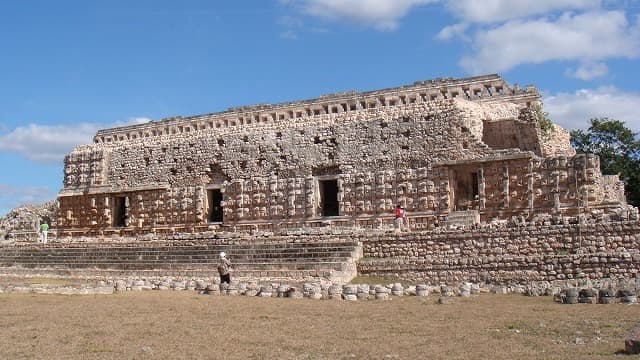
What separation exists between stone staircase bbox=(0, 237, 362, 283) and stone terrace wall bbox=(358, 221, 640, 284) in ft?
4.33

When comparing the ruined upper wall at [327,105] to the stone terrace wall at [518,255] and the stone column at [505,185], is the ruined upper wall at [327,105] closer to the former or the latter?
the stone column at [505,185]

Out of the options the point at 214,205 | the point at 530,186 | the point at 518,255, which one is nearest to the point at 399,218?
the point at 530,186

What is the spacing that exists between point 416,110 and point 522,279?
1101 centimetres

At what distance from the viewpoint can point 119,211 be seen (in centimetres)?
3503

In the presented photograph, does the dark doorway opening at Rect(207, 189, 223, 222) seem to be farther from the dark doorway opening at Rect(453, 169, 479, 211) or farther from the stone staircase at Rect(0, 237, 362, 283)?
the dark doorway opening at Rect(453, 169, 479, 211)

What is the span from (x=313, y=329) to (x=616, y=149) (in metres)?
31.9

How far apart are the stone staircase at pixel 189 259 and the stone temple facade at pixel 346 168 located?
4.35m

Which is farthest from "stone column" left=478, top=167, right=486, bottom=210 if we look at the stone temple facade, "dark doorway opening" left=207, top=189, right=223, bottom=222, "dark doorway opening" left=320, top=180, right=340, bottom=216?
"dark doorway opening" left=207, top=189, right=223, bottom=222

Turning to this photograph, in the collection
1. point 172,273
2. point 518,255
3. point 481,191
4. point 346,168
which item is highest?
point 346,168

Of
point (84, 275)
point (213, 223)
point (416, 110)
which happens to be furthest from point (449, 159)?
point (84, 275)

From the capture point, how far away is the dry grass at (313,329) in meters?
9.23

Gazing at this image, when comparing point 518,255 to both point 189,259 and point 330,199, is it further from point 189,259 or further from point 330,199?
point 330,199

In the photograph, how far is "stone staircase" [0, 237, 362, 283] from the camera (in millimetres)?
21312

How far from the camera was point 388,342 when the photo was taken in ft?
32.6
